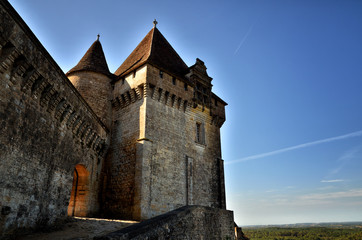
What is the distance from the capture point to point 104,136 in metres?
10.8

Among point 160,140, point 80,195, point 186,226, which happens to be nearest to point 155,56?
point 160,140

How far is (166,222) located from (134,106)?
240 inches

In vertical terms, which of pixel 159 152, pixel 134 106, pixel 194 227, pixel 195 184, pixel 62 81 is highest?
pixel 134 106

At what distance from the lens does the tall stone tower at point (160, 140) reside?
9594 millimetres

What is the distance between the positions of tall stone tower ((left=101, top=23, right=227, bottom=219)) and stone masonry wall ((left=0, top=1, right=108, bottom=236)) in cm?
254

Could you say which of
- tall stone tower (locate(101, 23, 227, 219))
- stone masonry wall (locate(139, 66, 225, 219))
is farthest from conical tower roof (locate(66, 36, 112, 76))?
stone masonry wall (locate(139, 66, 225, 219))

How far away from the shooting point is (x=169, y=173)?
33.9 feet

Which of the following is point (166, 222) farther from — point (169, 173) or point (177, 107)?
point (177, 107)

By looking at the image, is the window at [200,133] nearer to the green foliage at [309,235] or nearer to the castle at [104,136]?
the castle at [104,136]

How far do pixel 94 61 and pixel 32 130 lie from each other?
7.51 m

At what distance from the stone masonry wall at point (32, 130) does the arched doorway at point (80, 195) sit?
171 cm

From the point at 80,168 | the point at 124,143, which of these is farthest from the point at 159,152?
the point at 80,168

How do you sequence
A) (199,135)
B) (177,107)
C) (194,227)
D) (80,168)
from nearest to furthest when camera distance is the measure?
(194,227) → (80,168) → (177,107) → (199,135)

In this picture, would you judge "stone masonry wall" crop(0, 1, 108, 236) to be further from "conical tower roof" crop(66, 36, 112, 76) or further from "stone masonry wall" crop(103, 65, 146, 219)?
"conical tower roof" crop(66, 36, 112, 76)
